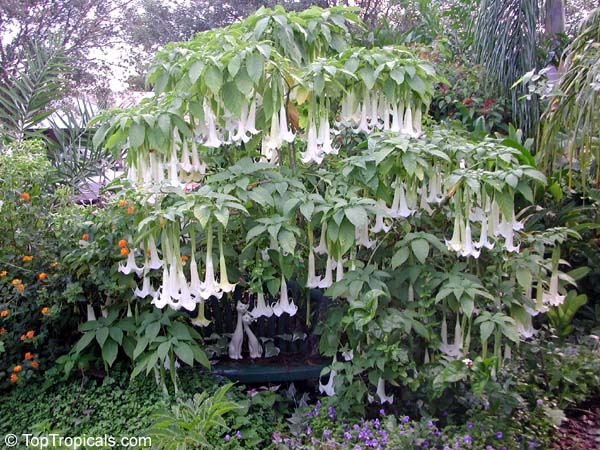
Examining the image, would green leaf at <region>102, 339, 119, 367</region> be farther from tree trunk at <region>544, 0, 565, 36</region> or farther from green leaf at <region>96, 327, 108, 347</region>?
tree trunk at <region>544, 0, 565, 36</region>

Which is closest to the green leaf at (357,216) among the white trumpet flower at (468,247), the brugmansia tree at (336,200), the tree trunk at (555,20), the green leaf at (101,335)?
the brugmansia tree at (336,200)

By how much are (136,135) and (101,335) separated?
1.00m

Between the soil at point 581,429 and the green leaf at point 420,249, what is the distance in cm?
94

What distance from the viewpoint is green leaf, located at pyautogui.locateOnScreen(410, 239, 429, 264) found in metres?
2.28

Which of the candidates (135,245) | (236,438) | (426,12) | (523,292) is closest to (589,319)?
(523,292)

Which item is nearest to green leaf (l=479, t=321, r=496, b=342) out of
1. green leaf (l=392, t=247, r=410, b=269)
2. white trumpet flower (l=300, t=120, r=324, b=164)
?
green leaf (l=392, t=247, r=410, b=269)

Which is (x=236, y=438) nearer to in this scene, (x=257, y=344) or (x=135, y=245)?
(x=257, y=344)

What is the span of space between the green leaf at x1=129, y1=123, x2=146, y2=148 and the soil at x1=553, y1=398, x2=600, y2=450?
6.79ft

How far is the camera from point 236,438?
2326mm

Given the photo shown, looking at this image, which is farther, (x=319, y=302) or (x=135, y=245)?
(x=319, y=302)

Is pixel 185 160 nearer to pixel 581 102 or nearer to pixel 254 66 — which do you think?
pixel 254 66

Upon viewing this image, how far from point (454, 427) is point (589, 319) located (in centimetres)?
160

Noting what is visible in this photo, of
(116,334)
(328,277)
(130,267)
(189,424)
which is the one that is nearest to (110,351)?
(116,334)

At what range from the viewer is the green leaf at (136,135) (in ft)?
7.46
